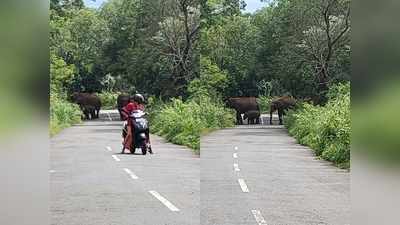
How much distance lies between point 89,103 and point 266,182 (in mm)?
1725

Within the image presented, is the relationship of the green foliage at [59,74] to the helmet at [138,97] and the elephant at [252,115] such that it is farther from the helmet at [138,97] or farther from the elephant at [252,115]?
the elephant at [252,115]

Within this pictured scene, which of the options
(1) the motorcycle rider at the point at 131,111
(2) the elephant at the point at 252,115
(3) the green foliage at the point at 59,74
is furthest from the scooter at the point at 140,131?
(2) the elephant at the point at 252,115

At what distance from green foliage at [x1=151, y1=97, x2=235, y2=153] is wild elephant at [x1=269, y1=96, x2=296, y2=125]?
38cm

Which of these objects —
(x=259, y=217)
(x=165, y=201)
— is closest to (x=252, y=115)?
(x=259, y=217)

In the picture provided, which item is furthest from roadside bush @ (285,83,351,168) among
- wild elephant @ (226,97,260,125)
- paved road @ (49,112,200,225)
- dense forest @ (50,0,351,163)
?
paved road @ (49,112,200,225)

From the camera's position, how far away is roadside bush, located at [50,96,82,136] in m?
5.35

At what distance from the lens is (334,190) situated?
17.0ft

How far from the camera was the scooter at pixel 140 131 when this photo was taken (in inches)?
222

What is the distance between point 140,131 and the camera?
5.66m

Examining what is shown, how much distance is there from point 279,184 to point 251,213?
376 mm
